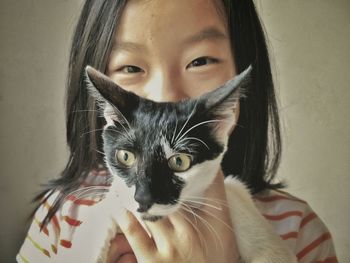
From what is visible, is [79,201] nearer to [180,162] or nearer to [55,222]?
[55,222]

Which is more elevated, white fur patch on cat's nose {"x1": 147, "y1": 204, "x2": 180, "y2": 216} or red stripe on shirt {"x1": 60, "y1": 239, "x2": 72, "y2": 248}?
white fur patch on cat's nose {"x1": 147, "y1": 204, "x2": 180, "y2": 216}

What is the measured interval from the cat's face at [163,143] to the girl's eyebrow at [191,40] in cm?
8

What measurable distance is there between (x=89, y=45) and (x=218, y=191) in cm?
44

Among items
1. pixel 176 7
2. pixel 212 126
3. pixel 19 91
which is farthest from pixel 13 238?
pixel 176 7

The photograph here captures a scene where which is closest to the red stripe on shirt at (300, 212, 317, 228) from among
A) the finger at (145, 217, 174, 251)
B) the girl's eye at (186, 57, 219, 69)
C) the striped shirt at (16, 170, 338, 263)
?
the striped shirt at (16, 170, 338, 263)

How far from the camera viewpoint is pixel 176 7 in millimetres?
995

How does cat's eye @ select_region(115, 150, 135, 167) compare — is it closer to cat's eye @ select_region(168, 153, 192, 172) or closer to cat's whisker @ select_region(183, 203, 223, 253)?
cat's eye @ select_region(168, 153, 192, 172)

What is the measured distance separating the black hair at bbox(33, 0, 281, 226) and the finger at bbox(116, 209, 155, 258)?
14cm

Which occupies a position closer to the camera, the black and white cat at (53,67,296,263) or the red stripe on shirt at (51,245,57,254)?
the black and white cat at (53,67,296,263)

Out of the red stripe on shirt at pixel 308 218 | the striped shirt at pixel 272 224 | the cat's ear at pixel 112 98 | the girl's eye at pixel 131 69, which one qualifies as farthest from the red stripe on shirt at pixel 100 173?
the red stripe on shirt at pixel 308 218

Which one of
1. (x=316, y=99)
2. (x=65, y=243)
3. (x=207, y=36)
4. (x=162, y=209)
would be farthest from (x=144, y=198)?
(x=316, y=99)

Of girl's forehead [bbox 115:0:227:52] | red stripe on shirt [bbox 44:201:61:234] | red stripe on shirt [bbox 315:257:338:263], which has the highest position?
girl's forehead [bbox 115:0:227:52]

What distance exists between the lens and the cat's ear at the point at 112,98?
0.95 metres

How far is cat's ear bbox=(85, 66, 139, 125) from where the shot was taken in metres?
0.95
